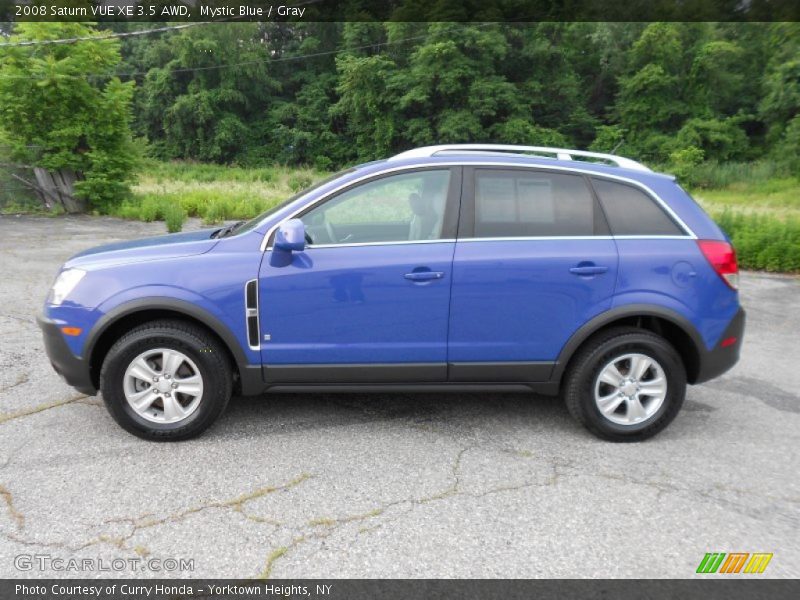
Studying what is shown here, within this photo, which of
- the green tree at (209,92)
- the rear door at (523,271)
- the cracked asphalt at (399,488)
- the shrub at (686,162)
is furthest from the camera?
the green tree at (209,92)

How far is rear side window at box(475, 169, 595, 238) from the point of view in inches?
159

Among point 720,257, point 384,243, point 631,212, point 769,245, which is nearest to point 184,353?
point 384,243

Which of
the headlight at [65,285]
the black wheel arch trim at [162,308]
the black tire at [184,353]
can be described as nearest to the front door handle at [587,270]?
the black wheel arch trim at [162,308]

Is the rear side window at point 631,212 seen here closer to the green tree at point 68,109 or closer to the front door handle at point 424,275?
the front door handle at point 424,275

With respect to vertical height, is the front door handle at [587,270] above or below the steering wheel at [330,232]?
below

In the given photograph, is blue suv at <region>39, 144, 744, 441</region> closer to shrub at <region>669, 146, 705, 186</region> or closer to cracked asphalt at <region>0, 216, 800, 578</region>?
cracked asphalt at <region>0, 216, 800, 578</region>

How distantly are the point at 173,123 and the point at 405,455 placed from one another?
54177mm

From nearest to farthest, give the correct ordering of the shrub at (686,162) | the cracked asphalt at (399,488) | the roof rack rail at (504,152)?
1. the cracked asphalt at (399,488)
2. the roof rack rail at (504,152)
3. the shrub at (686,162)

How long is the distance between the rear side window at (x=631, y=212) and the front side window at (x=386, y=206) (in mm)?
1038

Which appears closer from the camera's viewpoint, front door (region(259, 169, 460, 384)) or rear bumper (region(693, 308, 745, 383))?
front door (region(259, 169, 460, 384))

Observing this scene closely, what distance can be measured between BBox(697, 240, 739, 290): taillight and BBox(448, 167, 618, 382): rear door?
1.95ft

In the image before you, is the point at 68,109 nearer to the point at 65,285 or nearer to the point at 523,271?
the point at 65,285

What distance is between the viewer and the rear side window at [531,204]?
159 inches

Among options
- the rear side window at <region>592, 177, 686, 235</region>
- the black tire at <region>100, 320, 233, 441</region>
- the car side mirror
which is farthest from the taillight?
the black tire at <region>100, 320, 233, 441</region>
